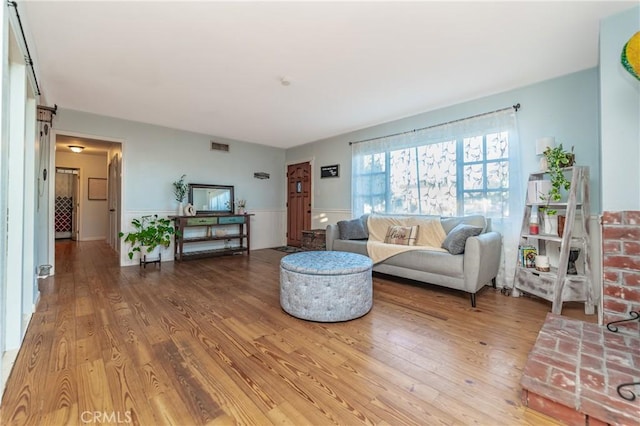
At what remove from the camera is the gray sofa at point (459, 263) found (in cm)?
268

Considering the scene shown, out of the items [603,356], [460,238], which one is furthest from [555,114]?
[603,356]

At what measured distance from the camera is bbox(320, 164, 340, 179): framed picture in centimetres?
526

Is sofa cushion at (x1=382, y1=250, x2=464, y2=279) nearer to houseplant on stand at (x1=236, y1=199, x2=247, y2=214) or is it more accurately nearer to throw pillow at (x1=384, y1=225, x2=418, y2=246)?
throw pillow at (x1=384, y1=225, x2=418, y2=246)

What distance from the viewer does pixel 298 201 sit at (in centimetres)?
618

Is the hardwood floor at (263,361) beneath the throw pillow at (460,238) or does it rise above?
beneath

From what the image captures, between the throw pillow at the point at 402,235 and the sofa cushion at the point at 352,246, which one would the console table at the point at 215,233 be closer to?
the sofa cushion at the point at 352,246

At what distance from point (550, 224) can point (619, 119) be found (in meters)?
1.25

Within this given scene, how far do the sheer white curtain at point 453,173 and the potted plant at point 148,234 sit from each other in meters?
→ 3.27

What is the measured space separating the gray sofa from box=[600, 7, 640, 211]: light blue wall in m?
1.00

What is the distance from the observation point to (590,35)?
7.17 feet

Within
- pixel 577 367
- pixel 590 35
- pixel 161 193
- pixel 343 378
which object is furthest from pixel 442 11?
pixel 161 193

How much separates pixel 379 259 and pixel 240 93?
2.66 m

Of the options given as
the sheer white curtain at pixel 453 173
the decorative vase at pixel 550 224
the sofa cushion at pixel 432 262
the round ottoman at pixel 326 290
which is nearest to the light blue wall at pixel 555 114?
the sheer white curtain at pixel 453 173

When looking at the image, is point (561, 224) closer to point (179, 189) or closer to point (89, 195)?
point (179, 189)
